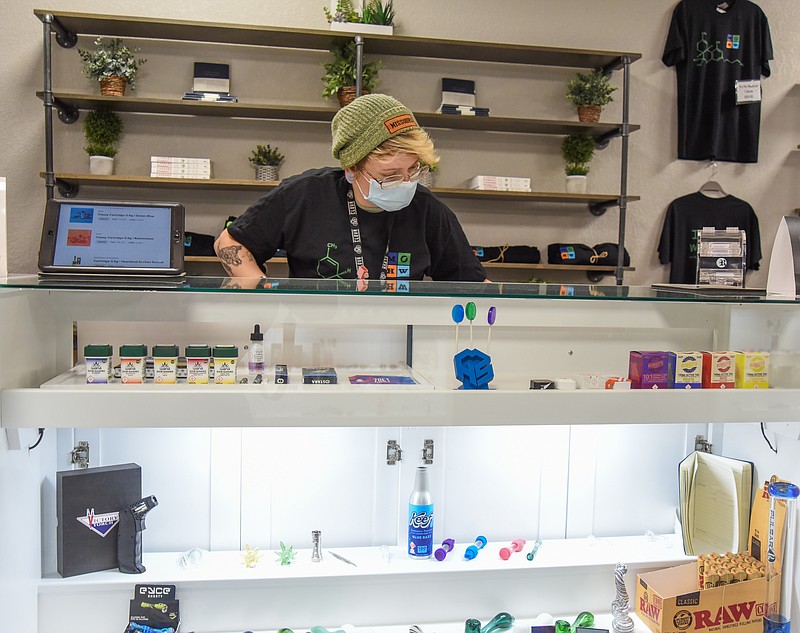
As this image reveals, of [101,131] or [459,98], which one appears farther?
[459,98]

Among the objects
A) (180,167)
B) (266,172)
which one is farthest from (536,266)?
(180,167)

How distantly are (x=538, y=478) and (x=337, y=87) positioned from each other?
9.23 feet

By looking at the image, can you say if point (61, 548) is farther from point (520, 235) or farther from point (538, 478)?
point (520, 235)

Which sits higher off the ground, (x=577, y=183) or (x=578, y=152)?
→ (x=578, y=152)

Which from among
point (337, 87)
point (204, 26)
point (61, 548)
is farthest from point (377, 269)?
point (204, 26)

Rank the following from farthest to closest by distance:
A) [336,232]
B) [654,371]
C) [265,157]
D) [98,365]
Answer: [265,157]
[336,232]
[654,371]
[98,365]

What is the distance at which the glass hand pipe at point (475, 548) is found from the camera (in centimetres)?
159

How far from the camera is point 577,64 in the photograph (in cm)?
434

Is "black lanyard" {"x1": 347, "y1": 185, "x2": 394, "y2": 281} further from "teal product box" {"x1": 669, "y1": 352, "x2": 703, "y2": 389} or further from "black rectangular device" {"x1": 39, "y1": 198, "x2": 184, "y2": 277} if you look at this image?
"teal product box" {"x1": 669, "y1": 352, "x2": 703, "y2": 389}

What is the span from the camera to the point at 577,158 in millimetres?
4285

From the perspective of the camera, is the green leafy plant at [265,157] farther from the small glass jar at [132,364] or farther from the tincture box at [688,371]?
the tincture box at [688,371]

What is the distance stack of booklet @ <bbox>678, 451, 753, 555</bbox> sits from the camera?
161 centimetres

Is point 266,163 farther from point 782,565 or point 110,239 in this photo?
point 782,565

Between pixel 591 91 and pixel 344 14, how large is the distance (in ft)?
4.87
